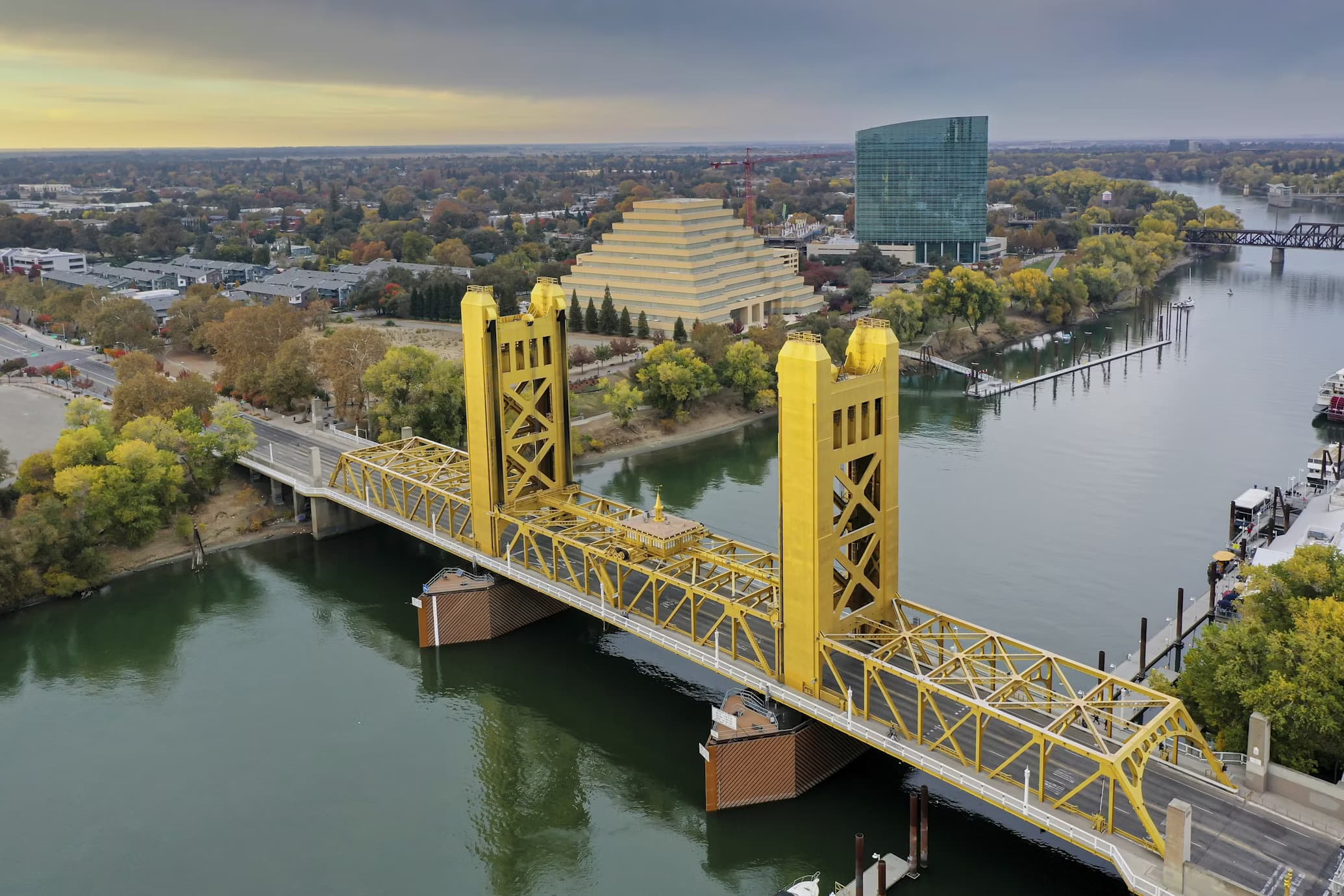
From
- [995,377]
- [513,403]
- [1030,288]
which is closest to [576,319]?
[995,377]

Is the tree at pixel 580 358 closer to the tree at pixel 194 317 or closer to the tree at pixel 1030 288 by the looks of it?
the tree at pixel 194 317

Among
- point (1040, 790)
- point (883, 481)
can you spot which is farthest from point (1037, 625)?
point (1040, 790)

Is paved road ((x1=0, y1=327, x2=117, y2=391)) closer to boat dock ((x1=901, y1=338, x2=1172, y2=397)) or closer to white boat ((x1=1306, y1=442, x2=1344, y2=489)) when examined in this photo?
boat dock ((x1=901, y1=338, x2=1172, y2=397))

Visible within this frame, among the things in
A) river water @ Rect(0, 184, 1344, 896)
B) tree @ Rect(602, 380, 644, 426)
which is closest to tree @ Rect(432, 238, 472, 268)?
tree @ Rect(602, 380, 644, 426)

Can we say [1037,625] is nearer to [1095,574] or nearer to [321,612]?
[1095,574]

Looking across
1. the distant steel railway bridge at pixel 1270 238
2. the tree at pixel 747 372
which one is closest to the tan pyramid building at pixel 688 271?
the tree at pixel 747 372
